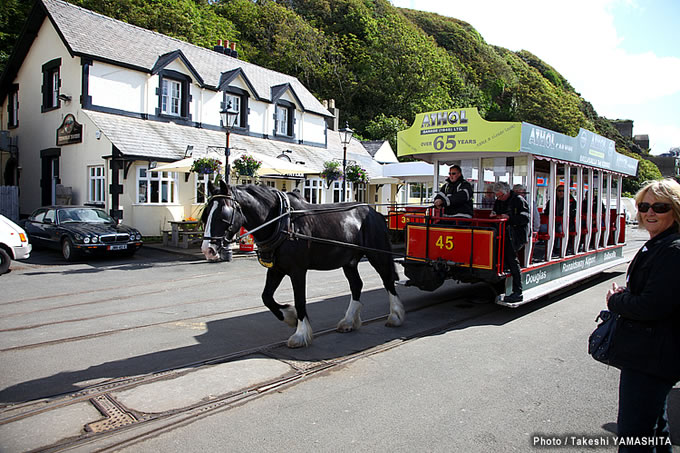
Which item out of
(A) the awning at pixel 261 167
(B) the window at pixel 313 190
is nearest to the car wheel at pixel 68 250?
(A) the awning at pixel 261 167

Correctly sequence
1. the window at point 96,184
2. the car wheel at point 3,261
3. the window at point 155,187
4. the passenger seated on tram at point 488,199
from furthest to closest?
the window at point 155,187 < the window at point 96,184 < the car wheel at point 3,261 < the passenger seated on tram at point 488,199

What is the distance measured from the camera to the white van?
10.8 meters

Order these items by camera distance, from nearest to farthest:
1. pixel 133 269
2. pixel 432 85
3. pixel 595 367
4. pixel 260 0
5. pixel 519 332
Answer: pixel 595 367 → pixel 519 332 → pixel 133 269 → pixel 432 85 → pixel 260 0

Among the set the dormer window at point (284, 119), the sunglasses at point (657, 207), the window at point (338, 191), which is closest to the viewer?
the sunglasses at point (657, 207)

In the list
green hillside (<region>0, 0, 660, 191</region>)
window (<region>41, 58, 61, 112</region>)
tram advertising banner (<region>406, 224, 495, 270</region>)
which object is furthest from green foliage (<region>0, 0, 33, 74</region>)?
tram advertising banner (<region>406, 224, 495, 270</region>)

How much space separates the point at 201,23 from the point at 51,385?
3694cm

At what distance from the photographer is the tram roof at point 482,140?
23.9 ft

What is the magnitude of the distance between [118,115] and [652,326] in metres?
20.3

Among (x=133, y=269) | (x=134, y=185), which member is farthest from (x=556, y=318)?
(x=134, y=185)

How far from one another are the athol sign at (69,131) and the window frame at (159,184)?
292 centimetres

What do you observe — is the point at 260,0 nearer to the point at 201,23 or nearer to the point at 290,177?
the point at 201,23

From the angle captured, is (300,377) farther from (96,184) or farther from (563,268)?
(96,184)

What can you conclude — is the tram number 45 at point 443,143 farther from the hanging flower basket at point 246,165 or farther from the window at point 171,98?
the window at point 171,98

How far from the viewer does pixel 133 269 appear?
39.1 ft
